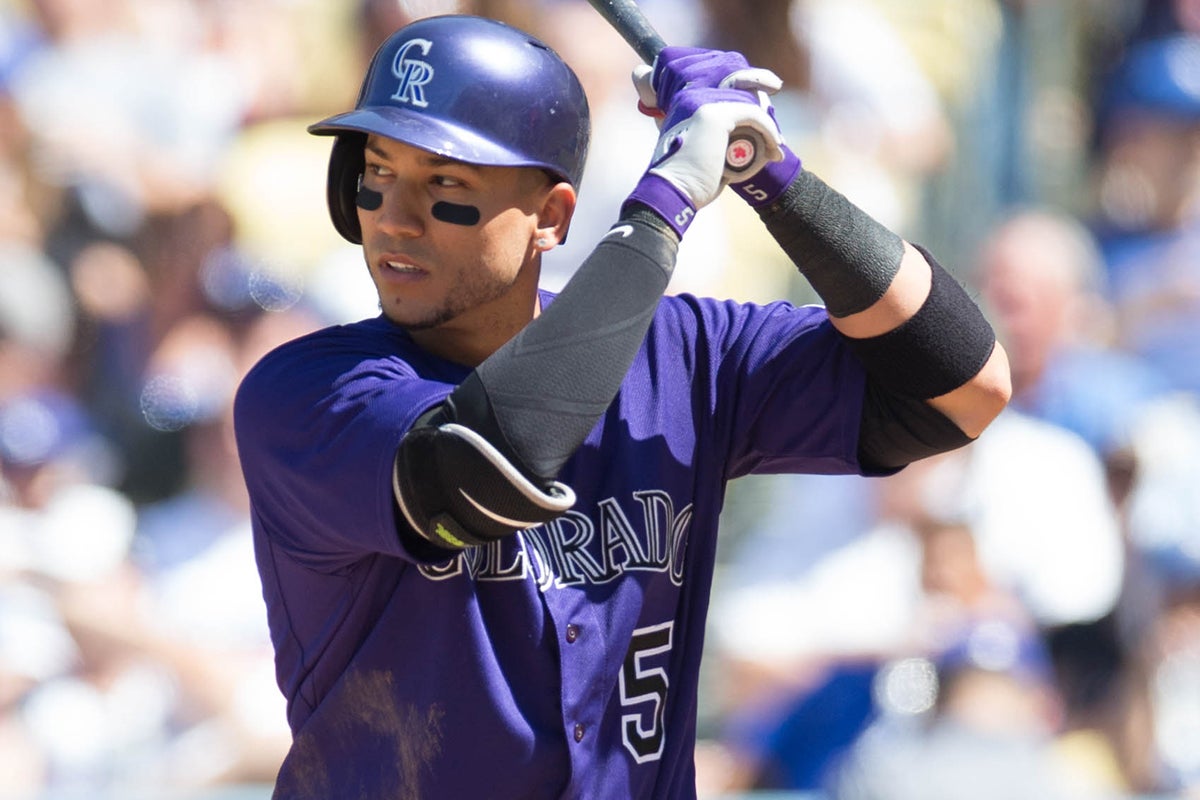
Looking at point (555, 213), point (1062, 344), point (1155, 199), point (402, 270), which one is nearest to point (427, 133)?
point (402, 270)

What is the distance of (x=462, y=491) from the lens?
6.64 ft

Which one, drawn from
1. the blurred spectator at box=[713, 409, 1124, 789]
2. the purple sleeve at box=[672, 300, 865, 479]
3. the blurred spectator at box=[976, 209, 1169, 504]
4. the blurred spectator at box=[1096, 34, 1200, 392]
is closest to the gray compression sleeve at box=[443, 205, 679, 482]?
the purple sleeve at box=[672, 300, 865, 479]

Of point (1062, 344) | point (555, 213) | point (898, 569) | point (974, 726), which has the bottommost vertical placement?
point (974, 726)

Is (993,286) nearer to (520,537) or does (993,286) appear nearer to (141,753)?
(141,753)

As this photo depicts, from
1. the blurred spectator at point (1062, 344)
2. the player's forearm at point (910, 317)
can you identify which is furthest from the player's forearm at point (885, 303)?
the blurred spectator at point (1062, 344)

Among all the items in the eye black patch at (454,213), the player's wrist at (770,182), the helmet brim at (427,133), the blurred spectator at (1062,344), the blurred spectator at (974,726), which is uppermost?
the helmet brim at (427,133)

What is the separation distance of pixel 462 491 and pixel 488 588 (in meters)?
0.31

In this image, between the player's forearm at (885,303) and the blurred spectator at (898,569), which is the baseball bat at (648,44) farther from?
the blurred spectator at (898,569)

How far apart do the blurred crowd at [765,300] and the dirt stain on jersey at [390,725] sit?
7.72 feet

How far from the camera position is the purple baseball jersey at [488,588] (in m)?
2.22

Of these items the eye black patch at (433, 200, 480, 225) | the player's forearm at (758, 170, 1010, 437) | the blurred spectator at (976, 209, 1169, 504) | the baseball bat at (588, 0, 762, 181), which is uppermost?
the baseball bat at (588, 0, 762, 181)

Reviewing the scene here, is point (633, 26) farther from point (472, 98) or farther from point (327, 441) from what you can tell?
point (327, 441)

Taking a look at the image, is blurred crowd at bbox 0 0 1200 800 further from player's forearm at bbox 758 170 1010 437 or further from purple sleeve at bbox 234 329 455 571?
purple sleeve at bbox 234 329 455 571

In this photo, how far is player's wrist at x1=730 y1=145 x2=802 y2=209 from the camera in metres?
2.39
